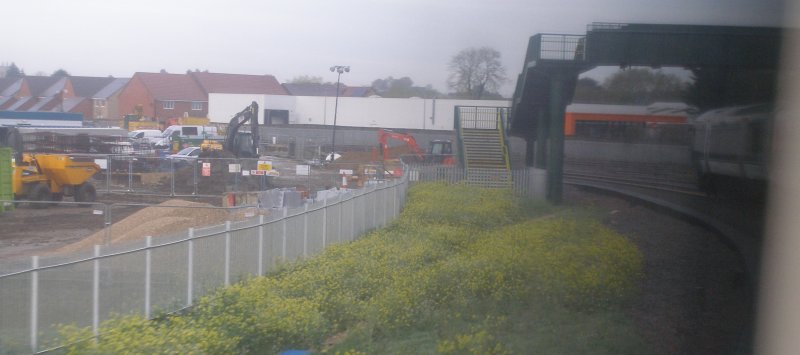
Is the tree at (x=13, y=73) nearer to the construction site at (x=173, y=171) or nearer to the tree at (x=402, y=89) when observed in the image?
the construction site at (x=173, y=171)

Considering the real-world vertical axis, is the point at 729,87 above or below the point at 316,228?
above

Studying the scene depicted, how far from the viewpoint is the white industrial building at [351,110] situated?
35.3 ft

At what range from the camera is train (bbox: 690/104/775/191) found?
514 centimetres

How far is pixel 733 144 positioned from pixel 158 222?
1226 cm

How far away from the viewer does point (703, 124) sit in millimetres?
5844

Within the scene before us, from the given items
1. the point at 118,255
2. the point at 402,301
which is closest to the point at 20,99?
the point at 118,255

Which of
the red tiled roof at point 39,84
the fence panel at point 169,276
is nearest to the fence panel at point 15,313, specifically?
the fence panel at point 169,276

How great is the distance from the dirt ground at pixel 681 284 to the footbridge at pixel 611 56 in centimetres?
79

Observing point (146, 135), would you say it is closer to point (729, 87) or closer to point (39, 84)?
point (39, 84)

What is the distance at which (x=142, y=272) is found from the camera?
7586 mm

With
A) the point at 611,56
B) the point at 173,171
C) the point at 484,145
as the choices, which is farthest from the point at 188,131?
the point at 611,56

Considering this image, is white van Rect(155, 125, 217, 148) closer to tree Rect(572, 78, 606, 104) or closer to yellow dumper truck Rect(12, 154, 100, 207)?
yellow dumper truck Rect(12, 154, 100, 207)

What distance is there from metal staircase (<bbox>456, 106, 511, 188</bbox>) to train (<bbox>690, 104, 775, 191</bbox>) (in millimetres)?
3797


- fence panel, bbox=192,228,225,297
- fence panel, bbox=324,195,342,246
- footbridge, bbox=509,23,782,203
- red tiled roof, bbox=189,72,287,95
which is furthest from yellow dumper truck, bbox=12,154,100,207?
footbridge, bbox=509,23,782,203
